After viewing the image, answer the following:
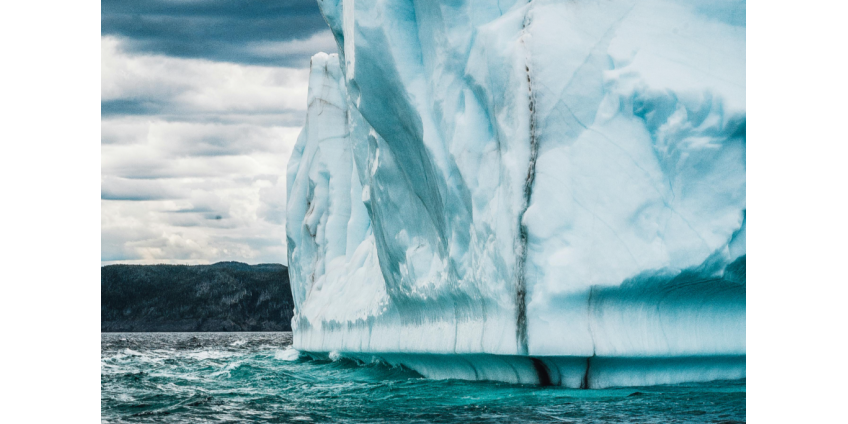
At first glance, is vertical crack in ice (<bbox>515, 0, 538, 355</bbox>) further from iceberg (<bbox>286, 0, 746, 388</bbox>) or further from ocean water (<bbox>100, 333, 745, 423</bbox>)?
ocean water (<bbox>100, 333, 745, 423</bbox>)

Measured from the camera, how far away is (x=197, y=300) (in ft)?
222

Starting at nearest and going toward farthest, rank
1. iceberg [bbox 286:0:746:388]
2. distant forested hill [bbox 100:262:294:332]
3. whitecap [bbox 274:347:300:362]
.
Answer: iceberg [bbox 286:0:746:388]
whitecap [bbox 274:347:300:362]
distant forested hill [bbox 100:262:294:332]

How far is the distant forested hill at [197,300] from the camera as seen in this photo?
66188 mm

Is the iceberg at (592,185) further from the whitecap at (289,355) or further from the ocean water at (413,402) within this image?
the whitecap at (289,355)

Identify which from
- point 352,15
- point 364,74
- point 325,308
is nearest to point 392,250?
point 364,74

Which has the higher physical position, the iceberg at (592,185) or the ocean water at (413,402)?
the iceberg at (592,185)

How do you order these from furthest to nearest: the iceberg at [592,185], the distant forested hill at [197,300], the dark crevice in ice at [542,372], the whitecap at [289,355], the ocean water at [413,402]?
the distant forested hill at [197,300] < the whitecap at [289,355] < the dark crevice in ice at [542,372] < the iceberg at [592,185] < the ocean water at [413,402]

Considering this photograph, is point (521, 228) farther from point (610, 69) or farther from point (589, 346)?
point (610, 69)

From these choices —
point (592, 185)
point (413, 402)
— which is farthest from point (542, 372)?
point (592, 185)

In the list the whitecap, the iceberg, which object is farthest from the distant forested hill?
the iceberg

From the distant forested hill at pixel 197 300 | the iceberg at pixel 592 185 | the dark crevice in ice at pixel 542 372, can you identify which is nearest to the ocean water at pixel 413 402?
the dark crevice in ice at pixel 542 372

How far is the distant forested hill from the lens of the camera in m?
66.2

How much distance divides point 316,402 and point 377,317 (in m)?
3.63
